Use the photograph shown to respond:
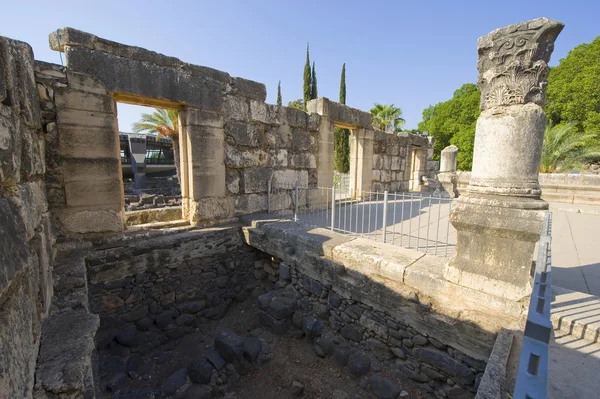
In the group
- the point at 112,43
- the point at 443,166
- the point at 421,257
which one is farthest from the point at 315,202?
the point at 443,166

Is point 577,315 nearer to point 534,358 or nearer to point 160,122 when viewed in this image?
point 534,358

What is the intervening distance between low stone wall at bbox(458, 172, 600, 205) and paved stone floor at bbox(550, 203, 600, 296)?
0.73 m

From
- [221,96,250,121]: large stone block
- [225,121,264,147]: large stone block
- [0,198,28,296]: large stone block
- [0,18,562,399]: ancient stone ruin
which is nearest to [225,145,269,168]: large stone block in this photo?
[0,18,562,399]: ancient stone ruin

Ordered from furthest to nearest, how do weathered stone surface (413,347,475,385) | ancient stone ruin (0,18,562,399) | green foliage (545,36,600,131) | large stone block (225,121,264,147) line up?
green foliage (545,36,600,131) < large stone block (225,121,264,147) < weathered stone surface (413,347,475,385) < ancient stone ruin (0,18,562,399)

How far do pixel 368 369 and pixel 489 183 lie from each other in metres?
2.71

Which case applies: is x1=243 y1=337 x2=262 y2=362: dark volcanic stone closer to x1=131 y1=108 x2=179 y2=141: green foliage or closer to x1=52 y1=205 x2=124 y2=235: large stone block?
x1=52 y1=205 x2=124 y2=235: large stone block

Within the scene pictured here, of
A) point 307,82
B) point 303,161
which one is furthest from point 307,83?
point 303,161

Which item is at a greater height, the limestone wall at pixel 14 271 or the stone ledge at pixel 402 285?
the limestone wall at pixel 14 271

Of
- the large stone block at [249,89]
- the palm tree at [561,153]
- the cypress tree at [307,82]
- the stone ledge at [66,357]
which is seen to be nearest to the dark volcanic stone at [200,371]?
the stone ledge at [66,357]

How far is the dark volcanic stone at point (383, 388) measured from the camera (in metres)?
3.07

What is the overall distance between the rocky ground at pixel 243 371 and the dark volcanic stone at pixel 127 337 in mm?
14

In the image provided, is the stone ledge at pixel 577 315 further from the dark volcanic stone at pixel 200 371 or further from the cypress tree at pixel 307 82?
the cypress tree at pixel 307 82

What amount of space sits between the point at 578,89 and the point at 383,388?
2528 centimetres

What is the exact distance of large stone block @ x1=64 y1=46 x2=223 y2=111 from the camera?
3629mm
